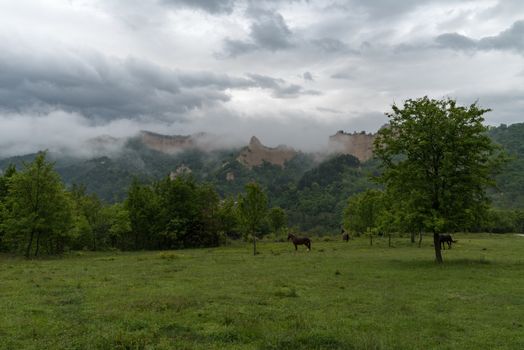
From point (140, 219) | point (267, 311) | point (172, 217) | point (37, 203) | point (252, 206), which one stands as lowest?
point (267, 311)

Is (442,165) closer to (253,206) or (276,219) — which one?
(253,206)

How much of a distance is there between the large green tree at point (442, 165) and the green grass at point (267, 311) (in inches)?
216

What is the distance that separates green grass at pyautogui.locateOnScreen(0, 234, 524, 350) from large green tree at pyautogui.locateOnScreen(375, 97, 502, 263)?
18.0 ft

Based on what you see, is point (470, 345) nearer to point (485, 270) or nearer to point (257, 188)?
point (485, 270)

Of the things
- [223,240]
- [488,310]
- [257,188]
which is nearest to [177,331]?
[488,310]

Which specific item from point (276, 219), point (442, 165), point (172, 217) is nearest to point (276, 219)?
point (276, 219)

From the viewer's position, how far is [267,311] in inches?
664

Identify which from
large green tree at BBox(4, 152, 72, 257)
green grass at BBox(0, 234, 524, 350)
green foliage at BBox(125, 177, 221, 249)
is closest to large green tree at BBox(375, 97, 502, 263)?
green grass at BBox(0, 234, 524, 350)

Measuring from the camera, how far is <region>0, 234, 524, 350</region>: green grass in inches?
508

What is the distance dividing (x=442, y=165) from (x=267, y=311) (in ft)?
77.0

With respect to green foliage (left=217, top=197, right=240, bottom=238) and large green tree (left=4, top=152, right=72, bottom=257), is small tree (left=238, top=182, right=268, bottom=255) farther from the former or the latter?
green foliage (left=217, top=197, right=240, bottom=238)

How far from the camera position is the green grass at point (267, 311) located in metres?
12.9

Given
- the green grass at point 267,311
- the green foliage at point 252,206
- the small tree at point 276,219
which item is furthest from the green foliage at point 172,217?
the green grass at point 267,311

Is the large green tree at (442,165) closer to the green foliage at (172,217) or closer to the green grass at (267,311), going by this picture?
the green grass at (267,311)
